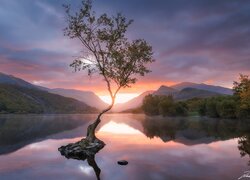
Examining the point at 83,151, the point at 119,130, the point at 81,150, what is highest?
the point at 119,130

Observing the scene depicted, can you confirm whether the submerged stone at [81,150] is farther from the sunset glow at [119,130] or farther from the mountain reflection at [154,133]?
the sunset glow at [119,130]

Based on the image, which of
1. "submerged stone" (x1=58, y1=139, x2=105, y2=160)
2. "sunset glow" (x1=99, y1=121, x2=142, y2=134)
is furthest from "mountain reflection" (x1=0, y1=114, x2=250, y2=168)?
"submerged stone" (x1=58, y1=139, x2=105, y2=160)

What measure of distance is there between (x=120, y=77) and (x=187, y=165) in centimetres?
2965

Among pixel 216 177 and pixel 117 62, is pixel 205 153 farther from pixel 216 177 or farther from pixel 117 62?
pixel 117 62

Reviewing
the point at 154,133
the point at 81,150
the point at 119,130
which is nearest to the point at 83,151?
the point at 81,150

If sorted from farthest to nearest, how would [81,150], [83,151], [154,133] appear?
1. [154,133]
2. [81,150]
3. [83,151]

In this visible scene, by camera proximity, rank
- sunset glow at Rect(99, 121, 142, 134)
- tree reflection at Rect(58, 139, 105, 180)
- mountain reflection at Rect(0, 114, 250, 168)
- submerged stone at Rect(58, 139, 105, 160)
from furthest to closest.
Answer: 1. sunset glow at Rect(99, 121, 142, 134)
2. mountain reflection at Rect(0, 114, 250, 168)
3. submerged stone at Rect(58, 139, 105, 160)
4. tree reflection at Rect(58, 139, 105, 180)

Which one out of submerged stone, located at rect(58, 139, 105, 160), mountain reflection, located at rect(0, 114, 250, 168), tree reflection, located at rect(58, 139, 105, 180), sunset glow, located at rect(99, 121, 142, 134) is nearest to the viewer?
tree reflection, located at rect(58, 139, 105, 180)

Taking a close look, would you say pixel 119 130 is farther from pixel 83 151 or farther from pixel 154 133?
pixel 83 151

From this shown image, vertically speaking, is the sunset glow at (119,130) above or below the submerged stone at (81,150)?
above

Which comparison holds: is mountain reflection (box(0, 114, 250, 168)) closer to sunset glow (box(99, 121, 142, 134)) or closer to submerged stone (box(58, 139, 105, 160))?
sunset glow (box(99, 121, 142, 134))

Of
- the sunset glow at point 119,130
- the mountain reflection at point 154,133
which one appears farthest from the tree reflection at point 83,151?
the sunset glow at point 119,130

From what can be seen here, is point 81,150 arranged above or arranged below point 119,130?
below

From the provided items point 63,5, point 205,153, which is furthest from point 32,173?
point 63,5
